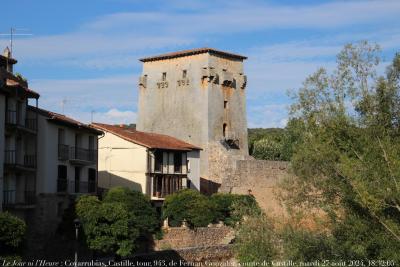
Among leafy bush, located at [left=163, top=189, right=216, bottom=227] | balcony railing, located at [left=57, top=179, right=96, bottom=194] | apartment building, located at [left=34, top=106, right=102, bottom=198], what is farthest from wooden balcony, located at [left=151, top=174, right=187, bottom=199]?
balcony railing, located at [left=57, top=179, right=96, bottom=194]

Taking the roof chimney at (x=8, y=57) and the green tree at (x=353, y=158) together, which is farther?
the roof chimney at (x=8, y=57)

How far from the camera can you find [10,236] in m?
29.1

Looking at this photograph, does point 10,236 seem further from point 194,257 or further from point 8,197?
point 194,257

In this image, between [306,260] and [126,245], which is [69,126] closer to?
[126,245]

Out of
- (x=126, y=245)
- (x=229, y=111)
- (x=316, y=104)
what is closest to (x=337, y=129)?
(x=316, y=104)

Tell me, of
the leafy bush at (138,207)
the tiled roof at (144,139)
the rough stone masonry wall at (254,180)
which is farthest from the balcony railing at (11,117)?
the rough stone masonry wall at (254,180)

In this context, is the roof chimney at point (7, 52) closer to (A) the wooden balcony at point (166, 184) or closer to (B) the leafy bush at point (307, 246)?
(A) the wooden balcony at point (166, 184)

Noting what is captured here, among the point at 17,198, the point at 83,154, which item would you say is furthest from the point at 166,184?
the point at 17,198

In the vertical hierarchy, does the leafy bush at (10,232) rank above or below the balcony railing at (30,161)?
below

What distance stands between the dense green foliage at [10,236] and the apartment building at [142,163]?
65.6 ft

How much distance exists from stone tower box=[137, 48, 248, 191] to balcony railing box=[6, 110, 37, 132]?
22.8 m

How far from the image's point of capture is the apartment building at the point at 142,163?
49.8 m

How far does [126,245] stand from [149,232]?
6199 mm

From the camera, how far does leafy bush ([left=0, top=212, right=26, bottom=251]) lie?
28938 millimetres
